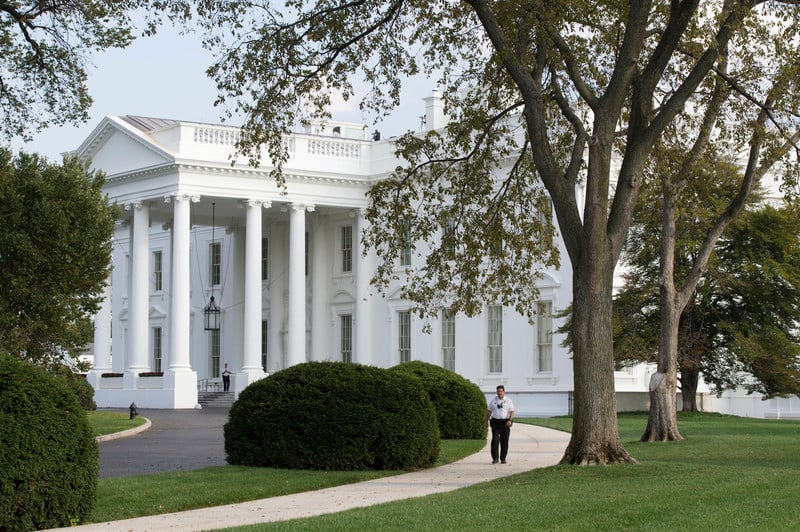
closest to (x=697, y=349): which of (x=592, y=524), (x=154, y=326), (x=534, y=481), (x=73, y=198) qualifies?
(x=73, y=198)

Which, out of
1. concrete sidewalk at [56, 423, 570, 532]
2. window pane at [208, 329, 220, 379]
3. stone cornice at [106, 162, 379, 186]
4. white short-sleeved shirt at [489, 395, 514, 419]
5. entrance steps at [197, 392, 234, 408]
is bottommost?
concrete sidewalk at [56, 423, 570, 532]

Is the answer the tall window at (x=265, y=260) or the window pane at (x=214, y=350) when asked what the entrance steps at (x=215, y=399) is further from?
the tall window at (x=265, y=260)

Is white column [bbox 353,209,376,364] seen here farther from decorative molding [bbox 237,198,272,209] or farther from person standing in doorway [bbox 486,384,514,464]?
person standing in doorway [bbox 486,384,514,464]

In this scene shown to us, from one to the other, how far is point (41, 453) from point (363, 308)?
37737mm

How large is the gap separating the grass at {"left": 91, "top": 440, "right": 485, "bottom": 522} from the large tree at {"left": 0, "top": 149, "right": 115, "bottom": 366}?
10.8 metres

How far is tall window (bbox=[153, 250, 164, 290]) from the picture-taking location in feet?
200

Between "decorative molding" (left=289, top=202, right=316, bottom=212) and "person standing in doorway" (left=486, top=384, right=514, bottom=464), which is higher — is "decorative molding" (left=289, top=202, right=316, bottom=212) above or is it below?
above

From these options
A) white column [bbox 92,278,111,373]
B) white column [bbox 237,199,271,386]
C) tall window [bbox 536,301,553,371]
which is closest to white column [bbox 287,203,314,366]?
white column [bbox 237,199,271,386]

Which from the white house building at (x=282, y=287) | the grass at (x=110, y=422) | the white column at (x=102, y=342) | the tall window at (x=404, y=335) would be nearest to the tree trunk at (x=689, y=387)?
the white house building at (x=282, y=287)

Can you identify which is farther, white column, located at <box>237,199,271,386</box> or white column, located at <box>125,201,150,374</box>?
white column, located at <box>125,201,150,374</box>

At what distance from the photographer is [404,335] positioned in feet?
166

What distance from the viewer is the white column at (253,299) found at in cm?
4822

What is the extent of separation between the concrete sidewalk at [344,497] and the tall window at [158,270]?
3868 centimetres

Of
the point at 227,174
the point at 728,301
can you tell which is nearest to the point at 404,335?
the point at 227,174
